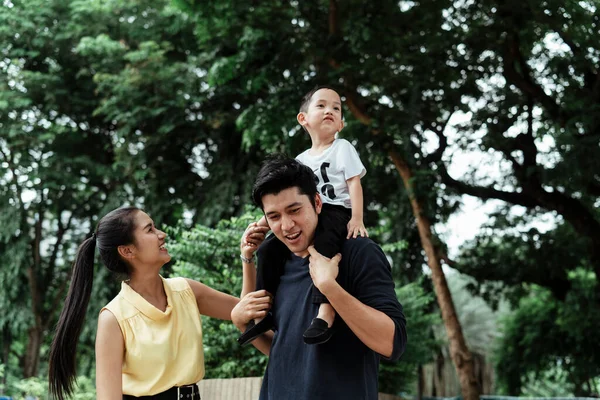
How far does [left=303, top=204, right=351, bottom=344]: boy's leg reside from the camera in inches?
90.0

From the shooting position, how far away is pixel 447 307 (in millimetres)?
10797

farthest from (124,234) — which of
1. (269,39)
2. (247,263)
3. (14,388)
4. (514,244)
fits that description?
(14,388)

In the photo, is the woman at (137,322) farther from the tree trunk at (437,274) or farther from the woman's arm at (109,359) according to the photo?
the tree trunk at (437,274)

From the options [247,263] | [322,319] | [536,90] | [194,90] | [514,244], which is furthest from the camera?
[194,90]

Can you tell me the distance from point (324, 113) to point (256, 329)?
116cm

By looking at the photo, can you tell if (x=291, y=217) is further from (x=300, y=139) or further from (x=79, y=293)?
(x=300, y=139)

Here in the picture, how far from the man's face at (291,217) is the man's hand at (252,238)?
1.01 ft

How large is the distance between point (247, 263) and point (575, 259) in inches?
424

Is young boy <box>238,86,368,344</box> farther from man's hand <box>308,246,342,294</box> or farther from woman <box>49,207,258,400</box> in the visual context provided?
woman <box>49,207,258,400</box>

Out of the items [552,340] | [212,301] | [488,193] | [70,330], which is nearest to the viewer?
Result: [70,330]

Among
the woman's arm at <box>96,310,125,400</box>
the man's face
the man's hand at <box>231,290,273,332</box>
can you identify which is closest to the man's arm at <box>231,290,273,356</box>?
the man's hand at <box>231,290,273,332</box>

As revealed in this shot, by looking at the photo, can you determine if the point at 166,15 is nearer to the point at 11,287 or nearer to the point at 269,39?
the point at 269,39

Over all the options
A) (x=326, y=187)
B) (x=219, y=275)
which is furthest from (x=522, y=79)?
(x=326, y=187)

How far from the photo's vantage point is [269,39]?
11.6m
